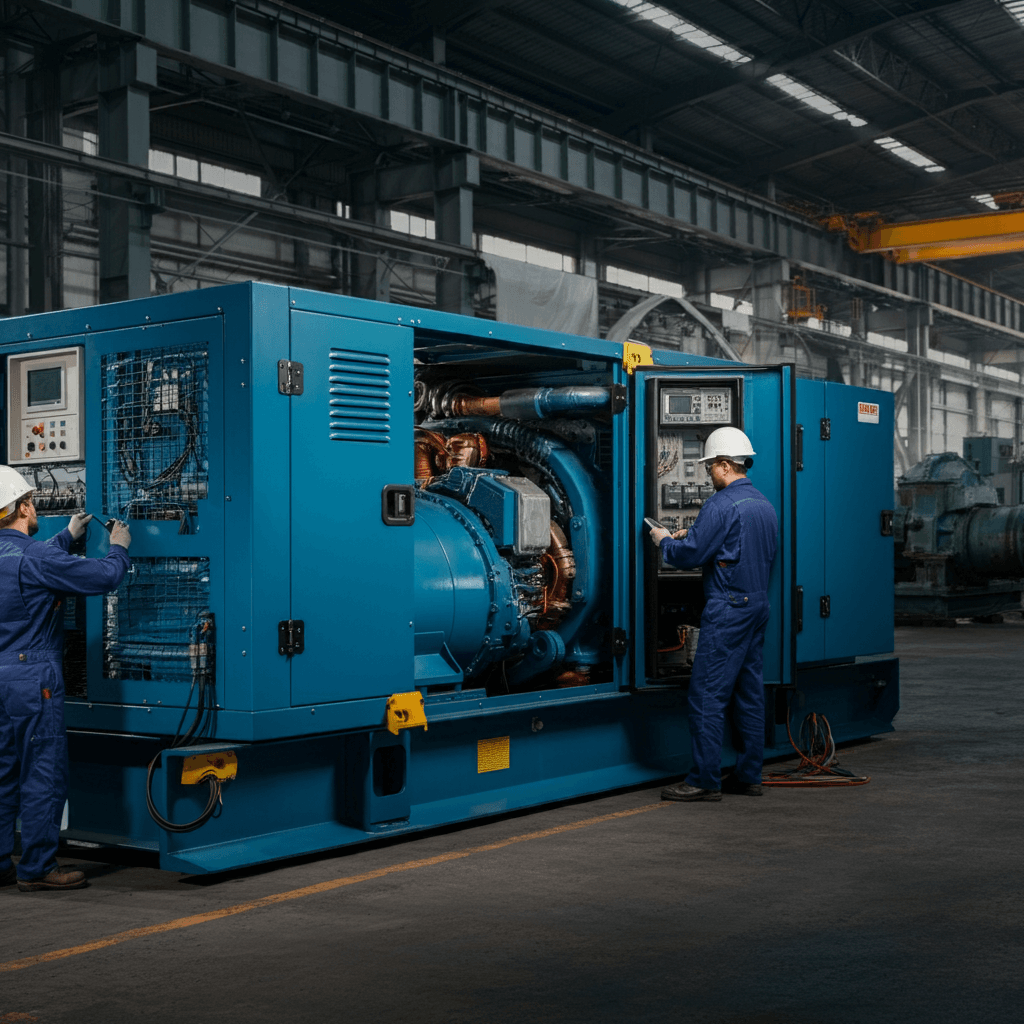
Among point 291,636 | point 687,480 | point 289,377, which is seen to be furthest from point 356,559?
point 687,480

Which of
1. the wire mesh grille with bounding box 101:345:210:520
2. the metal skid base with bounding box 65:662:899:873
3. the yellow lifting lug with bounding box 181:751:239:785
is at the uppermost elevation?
the wire mesh grille with bounding box 101:345:210:520

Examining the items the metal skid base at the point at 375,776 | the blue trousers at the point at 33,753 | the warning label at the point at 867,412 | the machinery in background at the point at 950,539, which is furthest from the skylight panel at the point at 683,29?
the blue trousers at the point at 33,753

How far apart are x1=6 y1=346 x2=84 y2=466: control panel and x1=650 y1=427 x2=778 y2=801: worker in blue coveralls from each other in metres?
2.85

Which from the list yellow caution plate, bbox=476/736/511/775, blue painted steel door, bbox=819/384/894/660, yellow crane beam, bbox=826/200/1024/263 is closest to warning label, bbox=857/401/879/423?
blue painted steel door, bbox=819/384/894/660

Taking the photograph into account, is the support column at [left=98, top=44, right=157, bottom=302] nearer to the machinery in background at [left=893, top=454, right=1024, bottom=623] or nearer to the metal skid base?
the metal skid base

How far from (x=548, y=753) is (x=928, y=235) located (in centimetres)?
2636

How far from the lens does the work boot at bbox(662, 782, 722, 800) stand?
685 cm

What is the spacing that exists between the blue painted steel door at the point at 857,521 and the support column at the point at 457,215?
11434 millimetres

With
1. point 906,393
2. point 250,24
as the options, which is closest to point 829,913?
point 250,24

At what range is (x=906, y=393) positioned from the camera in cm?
3622

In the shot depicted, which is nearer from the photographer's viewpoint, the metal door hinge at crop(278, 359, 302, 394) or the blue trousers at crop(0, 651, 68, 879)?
the blue trousers at crop(0, 651, 68, 879)

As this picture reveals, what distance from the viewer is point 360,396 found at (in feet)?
18.8

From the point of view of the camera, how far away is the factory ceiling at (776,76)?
70.6 ft

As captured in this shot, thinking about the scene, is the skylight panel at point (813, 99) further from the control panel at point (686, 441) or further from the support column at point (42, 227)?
the control panel at point (686, 441)
